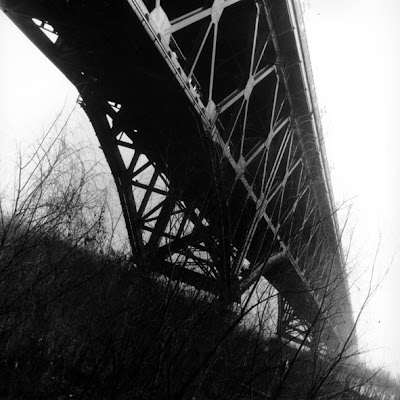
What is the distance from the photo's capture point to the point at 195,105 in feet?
11.3

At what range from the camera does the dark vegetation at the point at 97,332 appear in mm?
2061

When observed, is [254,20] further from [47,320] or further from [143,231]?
[47,320]

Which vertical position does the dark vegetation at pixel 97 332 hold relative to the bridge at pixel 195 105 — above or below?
below

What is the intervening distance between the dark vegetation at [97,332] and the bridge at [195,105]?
381 mm

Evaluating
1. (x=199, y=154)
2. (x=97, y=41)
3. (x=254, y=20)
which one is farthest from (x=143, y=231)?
(x=254, y=20)

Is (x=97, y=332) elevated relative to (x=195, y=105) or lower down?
lower down

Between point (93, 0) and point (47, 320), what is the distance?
9.70ft

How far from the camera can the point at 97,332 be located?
3.11 metres

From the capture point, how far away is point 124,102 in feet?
13.5

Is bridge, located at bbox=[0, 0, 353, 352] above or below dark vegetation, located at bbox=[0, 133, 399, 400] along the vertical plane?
above

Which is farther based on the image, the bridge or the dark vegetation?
the bridge

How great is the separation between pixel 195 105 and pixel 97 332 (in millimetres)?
2457

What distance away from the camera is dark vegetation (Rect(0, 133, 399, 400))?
2.06 meters

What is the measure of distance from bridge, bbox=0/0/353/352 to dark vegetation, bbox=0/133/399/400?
1.25 feet
